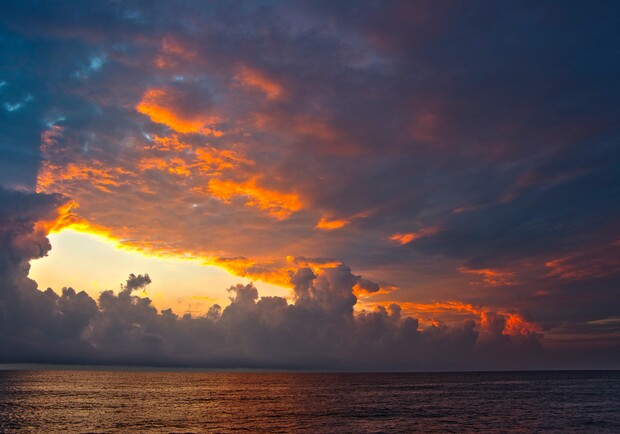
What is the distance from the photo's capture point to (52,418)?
8138cm

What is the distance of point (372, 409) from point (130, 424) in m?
48.7

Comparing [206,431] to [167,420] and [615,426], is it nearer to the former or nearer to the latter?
[167,420]

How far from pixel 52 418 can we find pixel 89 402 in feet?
109

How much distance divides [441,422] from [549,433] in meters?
16.6

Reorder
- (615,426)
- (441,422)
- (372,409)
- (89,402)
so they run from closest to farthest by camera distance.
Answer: (615,426)
(441,422)
(372,409)
(89,402)

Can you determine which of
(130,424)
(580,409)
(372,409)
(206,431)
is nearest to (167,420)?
(130,424)

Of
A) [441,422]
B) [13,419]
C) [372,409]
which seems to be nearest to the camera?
[441,422]

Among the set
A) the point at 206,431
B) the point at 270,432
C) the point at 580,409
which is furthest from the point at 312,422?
the point at 580,409

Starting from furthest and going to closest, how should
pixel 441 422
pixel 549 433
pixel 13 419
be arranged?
pixel 13 419 < pixel 441 422 < pixel 549 433

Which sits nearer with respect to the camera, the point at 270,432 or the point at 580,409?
the point at 270,432

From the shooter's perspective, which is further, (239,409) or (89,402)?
(89,402)

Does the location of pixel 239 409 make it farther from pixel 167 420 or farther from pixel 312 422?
pixel 312 422

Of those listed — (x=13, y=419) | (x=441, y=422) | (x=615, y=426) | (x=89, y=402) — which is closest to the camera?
(x=615, y=426)

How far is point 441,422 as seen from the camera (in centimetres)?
7481
